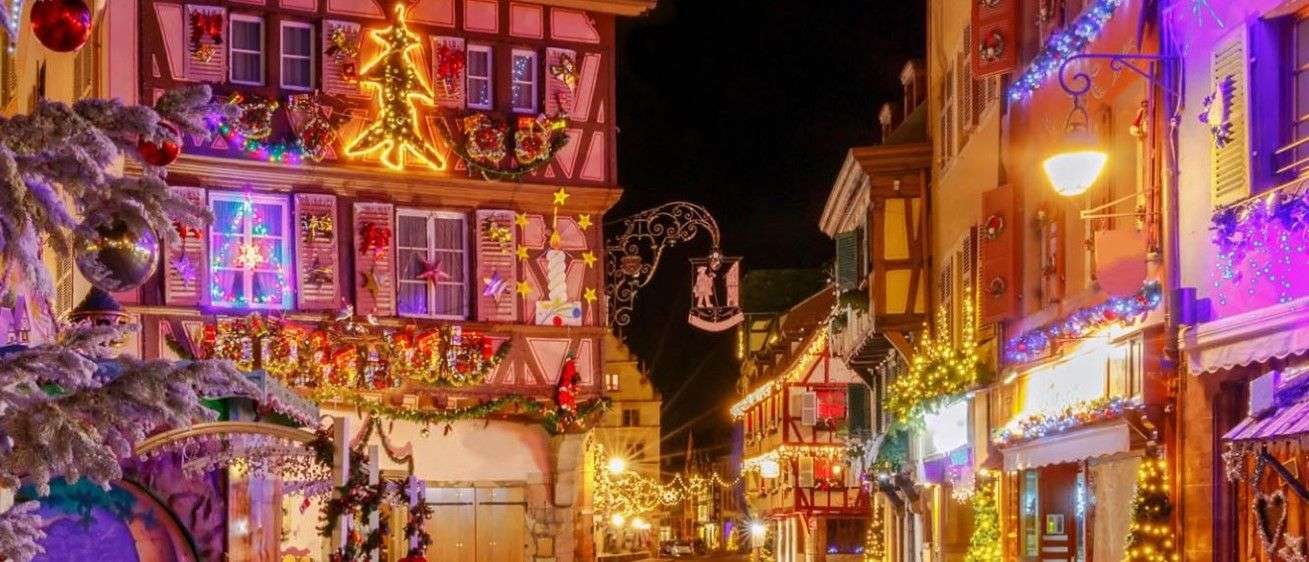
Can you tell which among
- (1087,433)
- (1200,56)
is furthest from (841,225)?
(1200,56)

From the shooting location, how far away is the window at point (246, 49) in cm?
2491

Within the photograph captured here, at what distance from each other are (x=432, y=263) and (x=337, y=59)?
3569 mm

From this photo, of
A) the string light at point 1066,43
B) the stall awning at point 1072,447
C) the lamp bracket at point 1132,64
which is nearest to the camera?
the lamp bracket at point 1132,64

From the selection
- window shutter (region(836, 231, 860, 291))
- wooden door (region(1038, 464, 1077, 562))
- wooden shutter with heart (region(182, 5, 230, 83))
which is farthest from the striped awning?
window shutter (region(836, 231, 860, 291))

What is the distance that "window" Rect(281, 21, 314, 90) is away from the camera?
25.3 meters

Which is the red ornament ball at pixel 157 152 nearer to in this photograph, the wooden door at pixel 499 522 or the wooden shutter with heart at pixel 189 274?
the wooden shutter with heart at pixel 189 274

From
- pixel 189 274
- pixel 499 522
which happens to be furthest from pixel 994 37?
pixel 499 522

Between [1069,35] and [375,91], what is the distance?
13.8 m

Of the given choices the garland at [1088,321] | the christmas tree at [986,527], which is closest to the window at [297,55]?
the christmas tree at [986,527]

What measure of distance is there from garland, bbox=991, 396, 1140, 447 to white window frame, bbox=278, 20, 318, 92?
12.4 meters

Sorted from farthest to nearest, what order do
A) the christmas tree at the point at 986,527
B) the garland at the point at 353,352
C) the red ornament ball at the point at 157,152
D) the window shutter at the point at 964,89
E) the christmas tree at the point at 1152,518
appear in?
1. the garland at the point at 353,352
2. the window shutter at the point at 964,89
3. the christmas tree at the point at 986,527
4. the christmas tree at the point at 1152,518
5. the red ornament ball at the point at 157,152

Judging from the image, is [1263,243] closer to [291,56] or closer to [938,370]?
[938,370]

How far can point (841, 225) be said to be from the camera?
119 feet

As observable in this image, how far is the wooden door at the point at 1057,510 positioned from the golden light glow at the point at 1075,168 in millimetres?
5833
